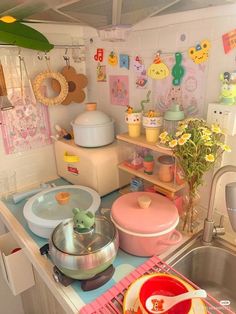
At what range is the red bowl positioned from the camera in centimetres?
71

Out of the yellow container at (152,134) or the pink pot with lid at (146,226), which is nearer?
the pink pot with lid at (146,226)

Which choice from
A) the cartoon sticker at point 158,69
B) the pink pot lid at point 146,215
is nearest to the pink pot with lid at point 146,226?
the pink pot lid at point 146,215

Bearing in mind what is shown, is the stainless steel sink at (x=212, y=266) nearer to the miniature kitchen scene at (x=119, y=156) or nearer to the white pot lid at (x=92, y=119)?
the miniature kitchen scene at (x=119, y=156)

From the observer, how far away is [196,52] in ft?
3.19

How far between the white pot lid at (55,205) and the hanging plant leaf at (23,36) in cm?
68

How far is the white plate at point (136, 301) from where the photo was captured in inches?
27.0

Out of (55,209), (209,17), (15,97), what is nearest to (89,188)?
(55,209)

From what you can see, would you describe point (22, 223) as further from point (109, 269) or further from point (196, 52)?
point (196, 52)

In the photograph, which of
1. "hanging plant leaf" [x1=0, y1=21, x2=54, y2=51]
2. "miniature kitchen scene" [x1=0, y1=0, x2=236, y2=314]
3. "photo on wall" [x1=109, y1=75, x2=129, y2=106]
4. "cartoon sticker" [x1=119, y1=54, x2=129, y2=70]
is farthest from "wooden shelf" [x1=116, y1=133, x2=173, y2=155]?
"hanging plant leaf" [x1=0, y1=21, x2=54, y2=51]

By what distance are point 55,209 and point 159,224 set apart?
1.58 ft

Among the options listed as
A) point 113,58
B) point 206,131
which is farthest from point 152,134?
point 113,58

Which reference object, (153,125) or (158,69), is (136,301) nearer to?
(153,125)

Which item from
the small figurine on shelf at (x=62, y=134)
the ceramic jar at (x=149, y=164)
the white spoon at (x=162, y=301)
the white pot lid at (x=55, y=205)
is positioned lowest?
the white spoon at (x=162, y=301)

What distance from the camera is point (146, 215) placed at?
3.03ft
